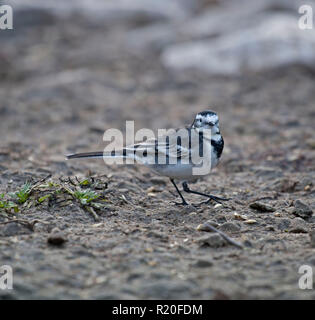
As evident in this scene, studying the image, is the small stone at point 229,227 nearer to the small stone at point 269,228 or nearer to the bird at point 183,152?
the small stone at point 269,228

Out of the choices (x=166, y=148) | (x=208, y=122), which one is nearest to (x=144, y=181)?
(x=166, y=148)

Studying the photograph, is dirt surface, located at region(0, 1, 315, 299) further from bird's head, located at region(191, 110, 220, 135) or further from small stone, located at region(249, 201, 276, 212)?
bird's head, located at region(191, 110, 220, 135)

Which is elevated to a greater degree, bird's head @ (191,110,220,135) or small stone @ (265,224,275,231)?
bird's head @ (191,110,220,135)

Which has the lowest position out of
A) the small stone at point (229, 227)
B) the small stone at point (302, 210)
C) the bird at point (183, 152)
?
the small stone at point (229, 227)

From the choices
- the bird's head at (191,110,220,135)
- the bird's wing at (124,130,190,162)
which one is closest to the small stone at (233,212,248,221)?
the bird's wing at (124,130,190,162)

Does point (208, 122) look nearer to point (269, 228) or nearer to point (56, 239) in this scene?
point (269, 228)

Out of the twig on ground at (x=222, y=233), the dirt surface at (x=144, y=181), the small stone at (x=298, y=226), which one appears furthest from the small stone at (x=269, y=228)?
the twig on ground at (x=222, y=233)
